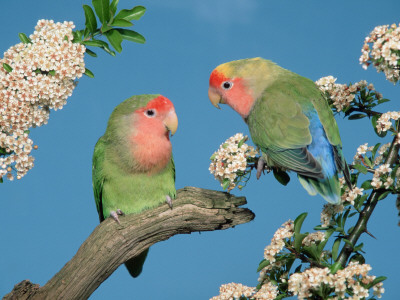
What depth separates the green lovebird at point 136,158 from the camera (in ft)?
11.2

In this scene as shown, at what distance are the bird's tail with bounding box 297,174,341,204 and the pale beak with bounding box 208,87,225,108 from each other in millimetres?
1041

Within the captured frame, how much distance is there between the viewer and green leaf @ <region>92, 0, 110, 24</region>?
3455 mm

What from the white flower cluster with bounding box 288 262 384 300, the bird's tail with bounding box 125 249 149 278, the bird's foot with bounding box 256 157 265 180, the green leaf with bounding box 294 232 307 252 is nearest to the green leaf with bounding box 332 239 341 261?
the green leaf with bounding box 294 232 307 252

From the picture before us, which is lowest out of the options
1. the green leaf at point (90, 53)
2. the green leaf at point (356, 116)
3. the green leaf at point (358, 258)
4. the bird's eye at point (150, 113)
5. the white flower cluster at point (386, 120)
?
the green leaf at point (358, 258)

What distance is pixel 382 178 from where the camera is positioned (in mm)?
3115

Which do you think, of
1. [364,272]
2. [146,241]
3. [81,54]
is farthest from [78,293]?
[364,272]

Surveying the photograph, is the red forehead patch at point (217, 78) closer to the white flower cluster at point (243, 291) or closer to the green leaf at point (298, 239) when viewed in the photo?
the green leaf at point (298, 239)

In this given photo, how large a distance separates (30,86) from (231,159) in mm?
1459

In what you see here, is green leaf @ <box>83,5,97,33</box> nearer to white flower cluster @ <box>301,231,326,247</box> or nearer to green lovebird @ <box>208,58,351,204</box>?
green lovebird @ <box>208,58,351,204</box>

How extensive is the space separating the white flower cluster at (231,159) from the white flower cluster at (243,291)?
0.67 metres

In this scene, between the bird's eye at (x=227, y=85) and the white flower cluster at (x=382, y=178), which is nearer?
the white flower cluster at (x=382, y=178)

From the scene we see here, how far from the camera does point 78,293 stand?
3.40 meters

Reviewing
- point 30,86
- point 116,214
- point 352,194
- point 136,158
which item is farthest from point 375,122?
point 30,86

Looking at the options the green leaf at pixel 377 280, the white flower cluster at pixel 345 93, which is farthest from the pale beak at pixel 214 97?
the green leaf at pixel 377 280
